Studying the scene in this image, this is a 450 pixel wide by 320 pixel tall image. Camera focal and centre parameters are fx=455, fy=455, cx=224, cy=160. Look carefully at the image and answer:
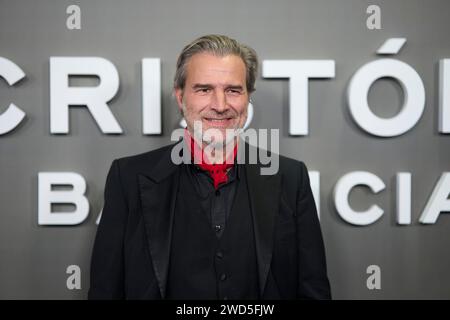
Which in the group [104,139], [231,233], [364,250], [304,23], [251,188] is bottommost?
[364,250]

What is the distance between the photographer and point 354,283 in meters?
2.01

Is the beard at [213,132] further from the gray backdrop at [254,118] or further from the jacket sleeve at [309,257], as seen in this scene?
the gray backdrop at [254,118]

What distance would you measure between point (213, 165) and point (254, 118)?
0.53 metres

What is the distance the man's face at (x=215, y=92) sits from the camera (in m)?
1.49

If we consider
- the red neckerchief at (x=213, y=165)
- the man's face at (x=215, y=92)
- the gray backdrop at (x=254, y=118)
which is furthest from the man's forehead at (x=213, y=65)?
the gray backdrop at (x=254, y=118)

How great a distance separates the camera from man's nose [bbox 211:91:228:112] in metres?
1.48

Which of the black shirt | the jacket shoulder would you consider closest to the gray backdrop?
the jacket shoulder

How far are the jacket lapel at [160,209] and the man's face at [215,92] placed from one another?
0.57 ft

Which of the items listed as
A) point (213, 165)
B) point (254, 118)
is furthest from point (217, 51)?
point (254, 118)

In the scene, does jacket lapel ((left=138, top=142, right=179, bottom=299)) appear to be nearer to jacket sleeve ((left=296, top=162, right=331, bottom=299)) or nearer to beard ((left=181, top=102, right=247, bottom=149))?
beard ((left=181, top=102, right=247, bottom=149))

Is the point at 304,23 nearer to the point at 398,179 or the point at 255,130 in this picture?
the point at 255,130

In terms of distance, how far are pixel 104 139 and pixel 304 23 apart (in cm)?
101

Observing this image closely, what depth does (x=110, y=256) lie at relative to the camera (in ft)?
4.89

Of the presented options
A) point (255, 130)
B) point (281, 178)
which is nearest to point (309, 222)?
point (281, 178)
